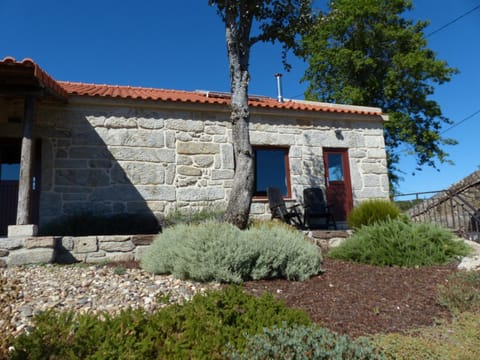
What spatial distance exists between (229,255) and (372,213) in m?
3.84

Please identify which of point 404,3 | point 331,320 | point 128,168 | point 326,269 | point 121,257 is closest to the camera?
point 331,320

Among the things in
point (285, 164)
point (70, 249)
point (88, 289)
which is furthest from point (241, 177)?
point (285, 164)

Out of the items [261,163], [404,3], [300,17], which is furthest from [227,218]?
[404,3]

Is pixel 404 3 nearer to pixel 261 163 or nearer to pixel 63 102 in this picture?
pixel 261 163

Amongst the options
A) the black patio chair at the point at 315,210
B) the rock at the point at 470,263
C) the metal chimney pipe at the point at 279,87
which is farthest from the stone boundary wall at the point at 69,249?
the metal chimney pipe at the point at 279,87

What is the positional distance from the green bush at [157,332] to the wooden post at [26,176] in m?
3.42

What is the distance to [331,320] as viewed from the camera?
2.82 m

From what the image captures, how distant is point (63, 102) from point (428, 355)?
6961 millimetres

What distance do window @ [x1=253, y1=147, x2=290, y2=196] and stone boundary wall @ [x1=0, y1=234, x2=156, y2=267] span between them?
3.76m

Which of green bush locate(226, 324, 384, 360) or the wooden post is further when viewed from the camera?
the wooden post

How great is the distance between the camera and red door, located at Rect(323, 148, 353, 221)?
8.62m

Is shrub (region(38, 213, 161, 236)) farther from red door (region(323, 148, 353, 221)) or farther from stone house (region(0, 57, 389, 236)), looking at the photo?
red door (region(323, 148, 353, 221))

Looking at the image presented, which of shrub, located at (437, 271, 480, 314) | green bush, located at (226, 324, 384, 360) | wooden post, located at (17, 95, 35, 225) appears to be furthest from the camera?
wooden post, located at (17, 95, 35, 225)

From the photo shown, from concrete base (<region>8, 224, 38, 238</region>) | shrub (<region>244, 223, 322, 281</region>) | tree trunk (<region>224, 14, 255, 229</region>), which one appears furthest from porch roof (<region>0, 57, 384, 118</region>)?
shrub (<region>244, 223, 322, 281</region>)
